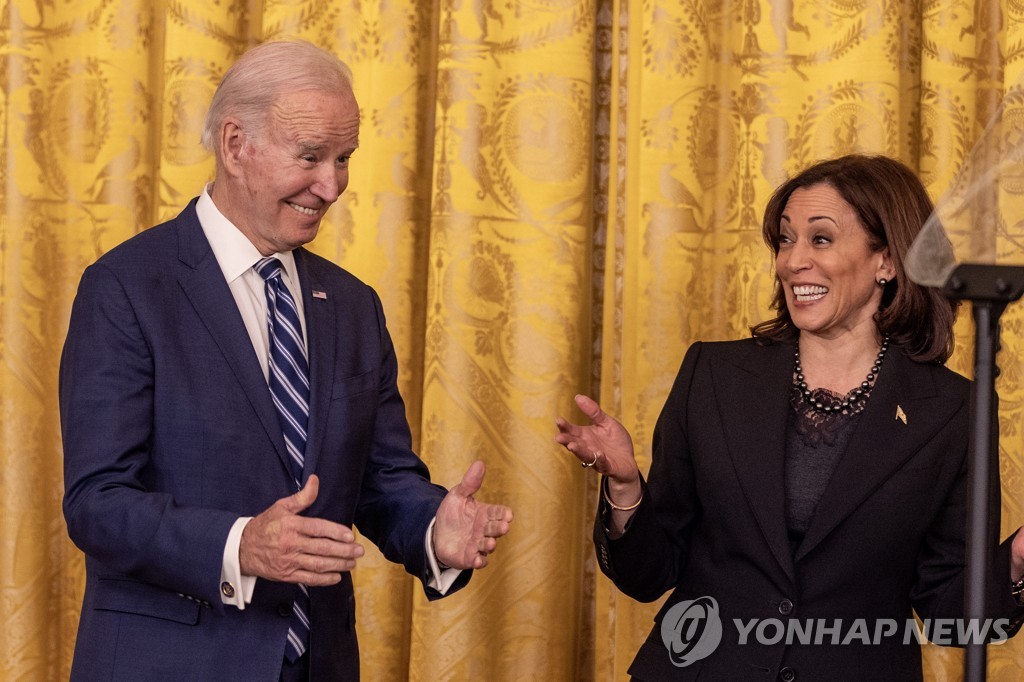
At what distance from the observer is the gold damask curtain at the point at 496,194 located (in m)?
2.93

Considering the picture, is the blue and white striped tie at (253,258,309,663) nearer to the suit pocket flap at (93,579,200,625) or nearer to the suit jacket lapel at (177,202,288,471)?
the suit jacket lapel at (177,202,288,471)

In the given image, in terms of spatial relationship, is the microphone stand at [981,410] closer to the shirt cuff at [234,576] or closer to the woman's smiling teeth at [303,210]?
the shirt cuff at [234,576]

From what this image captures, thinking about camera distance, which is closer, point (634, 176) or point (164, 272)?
point (164, 272)

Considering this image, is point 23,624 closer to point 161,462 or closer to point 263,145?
point 161,462

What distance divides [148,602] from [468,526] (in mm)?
509

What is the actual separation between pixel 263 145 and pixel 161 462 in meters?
0.54

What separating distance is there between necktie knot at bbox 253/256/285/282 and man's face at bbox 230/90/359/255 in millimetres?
15

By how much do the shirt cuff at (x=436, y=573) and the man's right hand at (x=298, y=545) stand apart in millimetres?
317

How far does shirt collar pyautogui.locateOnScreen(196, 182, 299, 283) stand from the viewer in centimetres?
192

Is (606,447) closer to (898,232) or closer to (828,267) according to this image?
(828,267)

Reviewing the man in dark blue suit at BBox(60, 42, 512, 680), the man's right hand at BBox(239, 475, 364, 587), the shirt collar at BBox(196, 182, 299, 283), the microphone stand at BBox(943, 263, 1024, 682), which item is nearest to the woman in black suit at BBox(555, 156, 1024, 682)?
the man in dark blue suit at BBox(60, 42, 512, 680)

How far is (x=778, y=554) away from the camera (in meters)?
2.04

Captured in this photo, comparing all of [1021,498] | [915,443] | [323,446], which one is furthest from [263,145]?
[1021,498]

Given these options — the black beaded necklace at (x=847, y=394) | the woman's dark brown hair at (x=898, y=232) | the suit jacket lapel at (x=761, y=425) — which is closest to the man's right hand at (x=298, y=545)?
the suit jacket lapel at (x=761, y=425)
